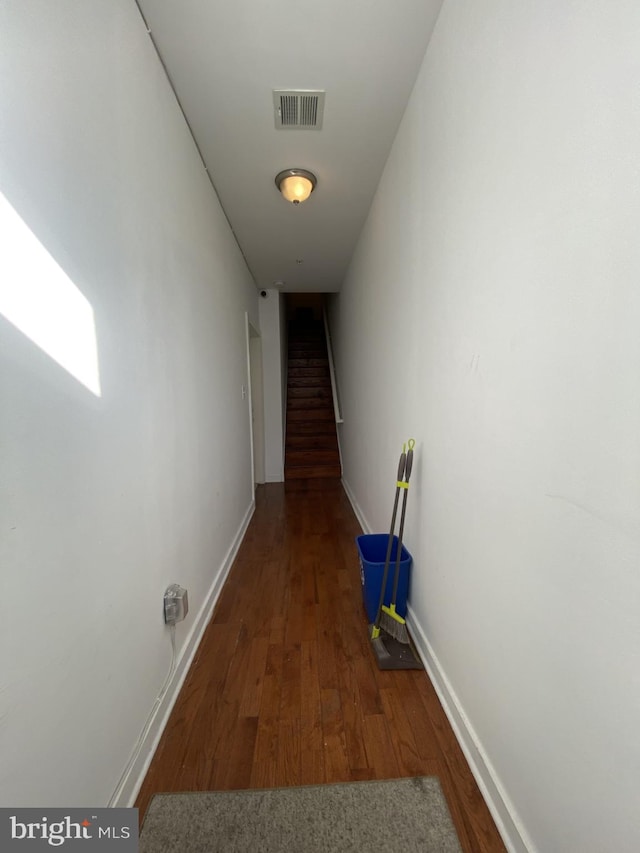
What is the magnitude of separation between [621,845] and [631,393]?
2.61 feet

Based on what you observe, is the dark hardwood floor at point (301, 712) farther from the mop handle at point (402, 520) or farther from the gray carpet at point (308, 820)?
the mop handle at point (402, 520)

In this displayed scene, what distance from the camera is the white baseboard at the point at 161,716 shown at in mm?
990

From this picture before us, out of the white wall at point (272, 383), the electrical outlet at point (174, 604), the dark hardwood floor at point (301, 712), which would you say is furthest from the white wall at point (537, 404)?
the white wall at point (272, 383)

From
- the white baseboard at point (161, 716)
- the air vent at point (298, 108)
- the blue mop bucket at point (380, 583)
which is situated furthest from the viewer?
the blue mop bucket at point (380, 583)

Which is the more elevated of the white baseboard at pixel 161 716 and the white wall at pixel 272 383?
the white wall at pixel 272 383

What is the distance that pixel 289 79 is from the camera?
146 centimetres

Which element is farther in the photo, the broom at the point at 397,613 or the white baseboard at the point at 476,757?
the broom at the point at 397,613

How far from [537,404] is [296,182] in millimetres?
1976

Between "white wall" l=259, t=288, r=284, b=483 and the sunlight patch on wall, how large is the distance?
11.4ft

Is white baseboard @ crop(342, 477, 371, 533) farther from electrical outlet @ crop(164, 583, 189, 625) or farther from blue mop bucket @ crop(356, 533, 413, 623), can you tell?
electrical outlet @ crop(164, 583, 189, 625)

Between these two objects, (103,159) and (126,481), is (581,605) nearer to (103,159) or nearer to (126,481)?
(126,481)

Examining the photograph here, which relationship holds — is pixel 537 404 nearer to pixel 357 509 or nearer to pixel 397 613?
pixel 397 613

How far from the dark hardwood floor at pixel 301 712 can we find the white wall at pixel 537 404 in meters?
0.11

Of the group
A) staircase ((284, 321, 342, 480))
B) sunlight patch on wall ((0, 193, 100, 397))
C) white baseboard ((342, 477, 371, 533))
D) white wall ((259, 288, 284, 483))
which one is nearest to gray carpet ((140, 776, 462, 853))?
sunlight patch on wall ((0, 193, 100, 397))
